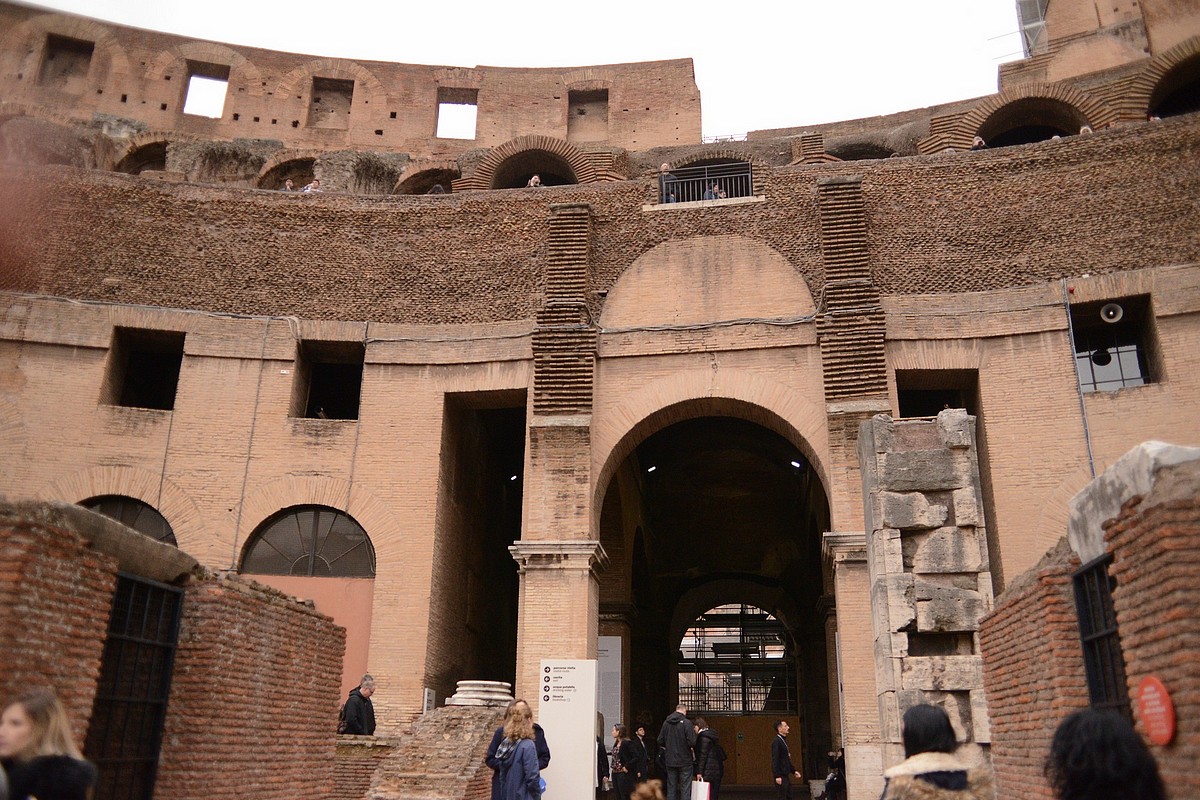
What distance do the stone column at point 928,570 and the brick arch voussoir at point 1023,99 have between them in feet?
49.6

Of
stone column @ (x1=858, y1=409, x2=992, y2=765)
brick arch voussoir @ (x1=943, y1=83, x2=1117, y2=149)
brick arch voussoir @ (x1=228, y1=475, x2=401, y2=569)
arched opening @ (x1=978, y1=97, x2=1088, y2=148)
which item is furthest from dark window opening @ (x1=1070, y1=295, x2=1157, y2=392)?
brick arch voussoir @ (x1=228, y1=475, x2=401, y2=569)

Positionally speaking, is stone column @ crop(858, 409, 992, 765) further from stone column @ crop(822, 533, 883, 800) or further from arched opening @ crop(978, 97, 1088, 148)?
arched opening @ crop(978, 97, 1088, 148)

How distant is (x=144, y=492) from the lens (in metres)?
14.5

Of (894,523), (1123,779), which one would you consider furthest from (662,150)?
(1123,779)

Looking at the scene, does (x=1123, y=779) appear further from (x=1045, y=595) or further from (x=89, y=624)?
(x=89, y=624)

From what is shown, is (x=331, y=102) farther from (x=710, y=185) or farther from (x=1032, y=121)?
(x=1032, y=121)

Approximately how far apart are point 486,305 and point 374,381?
6.84 feet

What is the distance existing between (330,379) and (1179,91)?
759 inches

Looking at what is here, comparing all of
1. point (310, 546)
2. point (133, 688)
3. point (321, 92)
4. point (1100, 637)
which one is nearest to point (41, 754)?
point (133, 688)

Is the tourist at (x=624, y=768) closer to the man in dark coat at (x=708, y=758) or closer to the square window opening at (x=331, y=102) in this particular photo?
the man in dark coat at (x=708, y=758)

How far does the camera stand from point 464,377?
1498cm

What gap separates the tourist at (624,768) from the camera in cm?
1117

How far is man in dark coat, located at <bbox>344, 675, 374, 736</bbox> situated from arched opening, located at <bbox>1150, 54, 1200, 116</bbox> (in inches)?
769

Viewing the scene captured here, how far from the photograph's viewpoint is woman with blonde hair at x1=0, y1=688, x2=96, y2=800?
327 cm
